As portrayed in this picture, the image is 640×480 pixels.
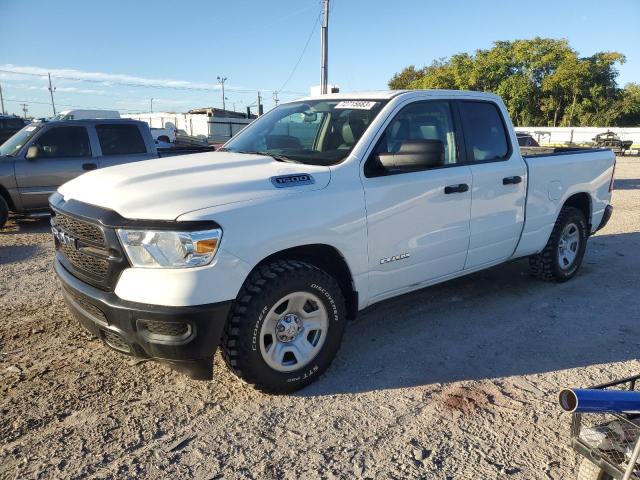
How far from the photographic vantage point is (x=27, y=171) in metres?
8.30

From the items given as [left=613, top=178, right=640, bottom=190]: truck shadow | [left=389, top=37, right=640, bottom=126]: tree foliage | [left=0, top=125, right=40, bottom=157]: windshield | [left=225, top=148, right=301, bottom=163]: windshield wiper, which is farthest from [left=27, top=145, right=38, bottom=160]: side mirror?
[left=389, top=37, right=640, bottom=126]: tree foliage

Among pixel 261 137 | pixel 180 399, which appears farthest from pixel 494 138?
pixel 180 399

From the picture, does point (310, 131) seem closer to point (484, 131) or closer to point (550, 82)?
Answer: point (484, 131)

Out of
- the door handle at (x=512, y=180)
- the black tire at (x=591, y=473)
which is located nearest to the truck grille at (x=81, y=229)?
the black tire at (x=591, y=473)

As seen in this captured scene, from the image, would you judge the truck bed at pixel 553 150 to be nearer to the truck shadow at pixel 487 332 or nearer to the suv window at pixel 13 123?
the truck shadow at pixel 487 332

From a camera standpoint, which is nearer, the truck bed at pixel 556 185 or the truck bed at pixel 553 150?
the truck bed at pixel 556 185

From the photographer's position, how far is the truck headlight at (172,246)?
2771 mm

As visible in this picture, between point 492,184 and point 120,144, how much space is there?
22.7 feet

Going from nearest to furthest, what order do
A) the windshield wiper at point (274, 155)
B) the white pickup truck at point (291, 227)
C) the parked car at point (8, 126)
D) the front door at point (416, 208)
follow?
1. the white pickup truck at point (291, 227)
2. the front door at point (416, 208)
3. the windshield wiper at point (274, 155)
4. the parked car at point (8, 126)

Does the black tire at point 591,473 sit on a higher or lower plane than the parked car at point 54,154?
lower

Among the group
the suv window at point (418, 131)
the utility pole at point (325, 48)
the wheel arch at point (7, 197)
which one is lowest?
the wheel arch at point (7, 197)

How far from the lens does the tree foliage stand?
51.0 m

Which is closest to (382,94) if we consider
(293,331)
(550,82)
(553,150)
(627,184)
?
(293,331)

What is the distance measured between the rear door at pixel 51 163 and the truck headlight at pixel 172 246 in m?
6.53
